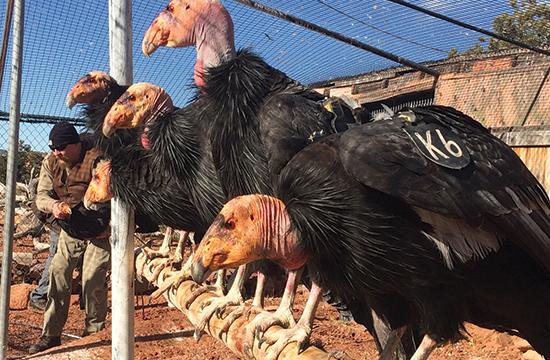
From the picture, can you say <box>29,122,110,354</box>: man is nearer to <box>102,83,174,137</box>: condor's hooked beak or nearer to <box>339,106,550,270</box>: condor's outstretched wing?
<box>102,83,174,137</box>: condor's hooked beak

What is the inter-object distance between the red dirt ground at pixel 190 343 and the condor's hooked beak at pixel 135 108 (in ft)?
6.28

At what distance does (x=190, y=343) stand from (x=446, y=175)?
13.4 feet

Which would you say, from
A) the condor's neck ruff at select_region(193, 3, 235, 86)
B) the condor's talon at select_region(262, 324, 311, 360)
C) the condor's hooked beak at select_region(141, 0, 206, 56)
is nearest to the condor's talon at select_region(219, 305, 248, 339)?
the condor's talon at select_region(262, 324, 311, 360)

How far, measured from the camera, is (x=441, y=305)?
7.80ft

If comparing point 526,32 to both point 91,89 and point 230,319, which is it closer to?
point 91,89

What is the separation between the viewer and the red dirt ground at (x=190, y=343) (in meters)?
5.43

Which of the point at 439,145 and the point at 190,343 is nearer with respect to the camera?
the point at 439,145

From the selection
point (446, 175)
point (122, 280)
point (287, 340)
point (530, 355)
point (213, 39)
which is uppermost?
point (213, 39)

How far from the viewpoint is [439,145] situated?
2.31 metres

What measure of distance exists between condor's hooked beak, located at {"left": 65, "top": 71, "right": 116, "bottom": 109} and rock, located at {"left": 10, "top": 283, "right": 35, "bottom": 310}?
173 inches

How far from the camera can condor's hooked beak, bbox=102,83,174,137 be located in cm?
369

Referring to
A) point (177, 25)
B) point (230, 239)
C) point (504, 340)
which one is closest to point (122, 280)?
point (230, 239)

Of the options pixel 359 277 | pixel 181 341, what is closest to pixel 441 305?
pixel 359 277

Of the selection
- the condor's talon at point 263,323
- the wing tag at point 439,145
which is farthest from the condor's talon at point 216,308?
the wing tag at point 439,145
